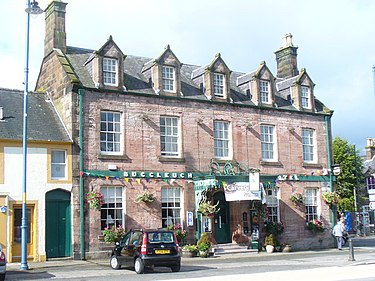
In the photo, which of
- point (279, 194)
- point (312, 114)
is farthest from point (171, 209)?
point (312, 114)

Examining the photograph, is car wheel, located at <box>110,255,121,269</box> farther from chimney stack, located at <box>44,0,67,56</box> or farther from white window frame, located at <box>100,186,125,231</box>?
chimney stack, located at <box>44,0,67,56</box>

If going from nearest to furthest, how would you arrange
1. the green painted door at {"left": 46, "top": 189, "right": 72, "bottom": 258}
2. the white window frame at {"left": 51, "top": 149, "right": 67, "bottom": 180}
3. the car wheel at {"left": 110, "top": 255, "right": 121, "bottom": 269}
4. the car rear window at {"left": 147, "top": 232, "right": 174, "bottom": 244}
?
the car rear window at {"left": 147, "top": 232, "right": 174, "bottom": 244} → the car wheel at {"left": 110, "top": 255, "right": 121, "bottom": 269} → the green painted door at {"left": 46, "top": 189, "right": 72, "bottom": 258} → the white window frame at {"left": 51, "top": 149, "right": 67, "bottom": 180}

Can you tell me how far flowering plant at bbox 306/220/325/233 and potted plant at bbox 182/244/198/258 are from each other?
850cm

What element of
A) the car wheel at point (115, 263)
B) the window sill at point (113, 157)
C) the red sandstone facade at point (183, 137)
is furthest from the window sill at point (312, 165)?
the car wheel at point (115, 263)

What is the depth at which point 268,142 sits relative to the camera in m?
30.7

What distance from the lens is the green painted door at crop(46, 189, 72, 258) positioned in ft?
78.5

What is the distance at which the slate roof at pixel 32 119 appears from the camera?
23984mm

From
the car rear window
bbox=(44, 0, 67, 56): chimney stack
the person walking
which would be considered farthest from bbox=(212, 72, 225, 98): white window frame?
Answer: the car rear window

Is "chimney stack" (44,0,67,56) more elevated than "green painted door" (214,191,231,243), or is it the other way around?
"chimney stack" (44,0,67,56)

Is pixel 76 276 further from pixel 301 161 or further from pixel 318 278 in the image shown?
pixel 301 161

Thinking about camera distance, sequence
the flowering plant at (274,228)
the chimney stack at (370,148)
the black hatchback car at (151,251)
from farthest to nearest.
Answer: the chimney stack at (370,148)
the flowering plant at (274,228)
the black hatchback car at (151,251)

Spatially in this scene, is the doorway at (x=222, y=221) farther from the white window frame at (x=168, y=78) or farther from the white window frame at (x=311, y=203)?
the white window frame at (x=168, y=78)

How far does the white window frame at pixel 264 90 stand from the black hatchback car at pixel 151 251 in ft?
46.3

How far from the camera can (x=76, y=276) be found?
17.9m
